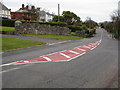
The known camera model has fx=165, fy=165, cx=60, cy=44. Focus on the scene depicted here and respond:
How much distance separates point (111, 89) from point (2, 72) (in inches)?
187

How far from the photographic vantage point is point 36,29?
102 ft

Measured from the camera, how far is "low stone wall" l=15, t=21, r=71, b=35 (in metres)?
27.4

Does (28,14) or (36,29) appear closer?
(36,29)

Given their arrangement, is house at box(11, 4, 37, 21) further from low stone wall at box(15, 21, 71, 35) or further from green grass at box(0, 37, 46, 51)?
green grass at box(0, 37, 46, 51)

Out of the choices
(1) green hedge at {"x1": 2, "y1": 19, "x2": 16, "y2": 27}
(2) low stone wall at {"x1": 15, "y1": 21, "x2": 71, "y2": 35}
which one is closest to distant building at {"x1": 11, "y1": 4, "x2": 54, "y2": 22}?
(1) green hedge at {"x1": 2, "y1": 19, "x2": 16, "y2": 27}

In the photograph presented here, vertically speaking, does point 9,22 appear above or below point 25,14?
below

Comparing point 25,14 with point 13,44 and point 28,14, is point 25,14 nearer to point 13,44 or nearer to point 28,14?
point 28,14

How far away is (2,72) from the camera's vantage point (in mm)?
7516

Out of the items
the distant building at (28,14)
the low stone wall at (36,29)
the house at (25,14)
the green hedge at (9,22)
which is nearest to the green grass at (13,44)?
the low stone wall at (36,29)

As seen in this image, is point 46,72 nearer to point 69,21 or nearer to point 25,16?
point 69,21

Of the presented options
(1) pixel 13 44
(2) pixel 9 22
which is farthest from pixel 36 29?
(1) pixel 13 44

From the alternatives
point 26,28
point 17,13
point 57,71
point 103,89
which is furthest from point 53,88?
point 17,13

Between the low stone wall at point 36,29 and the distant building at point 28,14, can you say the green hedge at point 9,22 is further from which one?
the distant building at point 28,14

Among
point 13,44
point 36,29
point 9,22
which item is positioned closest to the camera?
point 13,44
